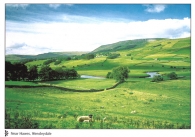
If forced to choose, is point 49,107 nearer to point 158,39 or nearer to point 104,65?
point 104,65

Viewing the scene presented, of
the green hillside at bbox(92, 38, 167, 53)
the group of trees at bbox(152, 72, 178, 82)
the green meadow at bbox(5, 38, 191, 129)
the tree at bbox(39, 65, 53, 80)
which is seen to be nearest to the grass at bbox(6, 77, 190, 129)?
the green meadow at bbox(5, 38, 191, 129)

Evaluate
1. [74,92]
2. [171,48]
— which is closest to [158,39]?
[171,48]

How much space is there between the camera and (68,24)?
1145 cm

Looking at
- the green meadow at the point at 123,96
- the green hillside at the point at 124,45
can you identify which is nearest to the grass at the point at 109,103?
the green meadow at the point at 123,96

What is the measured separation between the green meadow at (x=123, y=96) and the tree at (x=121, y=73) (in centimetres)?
17

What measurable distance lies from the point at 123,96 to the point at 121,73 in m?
0.91

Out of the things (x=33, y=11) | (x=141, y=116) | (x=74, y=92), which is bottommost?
(x=141, y=116)

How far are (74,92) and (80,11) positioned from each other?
10.4 feet

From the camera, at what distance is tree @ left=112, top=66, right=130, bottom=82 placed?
37.8 ft

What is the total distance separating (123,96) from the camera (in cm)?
1139

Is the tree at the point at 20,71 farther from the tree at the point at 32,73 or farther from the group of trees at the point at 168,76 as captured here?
the group of trees at the point at 168,76


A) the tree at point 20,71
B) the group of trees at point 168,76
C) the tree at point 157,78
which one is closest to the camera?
the tree at point 20,71

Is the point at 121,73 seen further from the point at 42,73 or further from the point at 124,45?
the point at 42,73

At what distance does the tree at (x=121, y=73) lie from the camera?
11.5 m
